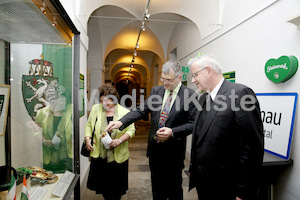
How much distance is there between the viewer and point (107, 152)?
2232 millimetres

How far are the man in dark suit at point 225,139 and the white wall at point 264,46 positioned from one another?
97 centimetres

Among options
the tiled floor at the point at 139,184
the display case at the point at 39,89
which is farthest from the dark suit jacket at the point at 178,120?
the tiled floor at the point at 139,184

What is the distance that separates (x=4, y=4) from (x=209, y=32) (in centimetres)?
373

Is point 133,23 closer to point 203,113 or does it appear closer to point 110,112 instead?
point 110,112

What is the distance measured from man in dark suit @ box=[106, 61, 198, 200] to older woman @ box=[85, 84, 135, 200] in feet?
0.70

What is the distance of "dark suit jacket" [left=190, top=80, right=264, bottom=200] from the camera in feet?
4.65

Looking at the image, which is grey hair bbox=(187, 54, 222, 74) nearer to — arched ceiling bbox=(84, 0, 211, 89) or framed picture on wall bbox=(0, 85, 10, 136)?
framed picture on wall bbox=(0, 85, 10, 136)

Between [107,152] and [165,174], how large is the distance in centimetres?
70

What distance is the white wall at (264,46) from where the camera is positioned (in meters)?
2.07

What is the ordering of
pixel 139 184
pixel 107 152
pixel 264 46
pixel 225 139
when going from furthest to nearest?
pixel 139 184, pixel 264 46, pixel 107 152, pixel 225 139

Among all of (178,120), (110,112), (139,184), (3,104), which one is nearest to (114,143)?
(110,112)

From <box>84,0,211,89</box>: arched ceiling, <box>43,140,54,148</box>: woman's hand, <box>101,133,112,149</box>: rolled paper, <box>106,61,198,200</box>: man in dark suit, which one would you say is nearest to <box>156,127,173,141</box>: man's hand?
<box>106,61,198,200</box>: man in dark suit

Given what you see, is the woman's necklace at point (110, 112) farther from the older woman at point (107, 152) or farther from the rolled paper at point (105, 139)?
the rolled paper at point (105, 139)

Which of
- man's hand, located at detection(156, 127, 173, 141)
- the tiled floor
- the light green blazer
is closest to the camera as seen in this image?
man's hand, located at detection(156, 127, 173, 141)
